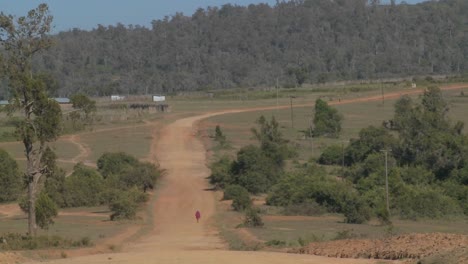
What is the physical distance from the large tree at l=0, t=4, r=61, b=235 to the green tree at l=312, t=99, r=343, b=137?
48.7 metres

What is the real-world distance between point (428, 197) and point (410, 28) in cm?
13704

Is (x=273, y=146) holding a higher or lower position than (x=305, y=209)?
higher

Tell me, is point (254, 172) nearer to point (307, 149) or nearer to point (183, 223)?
point (183, 223)

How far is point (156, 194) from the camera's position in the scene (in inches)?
2090

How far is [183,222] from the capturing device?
42.2 m

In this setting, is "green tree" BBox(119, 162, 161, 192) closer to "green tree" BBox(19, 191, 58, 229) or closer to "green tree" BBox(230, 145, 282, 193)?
"green tree" BBox(230, 145, 282, 193)

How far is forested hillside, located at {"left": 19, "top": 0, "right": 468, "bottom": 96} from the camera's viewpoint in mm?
156125

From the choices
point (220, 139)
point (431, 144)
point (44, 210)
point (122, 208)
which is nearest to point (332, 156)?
point (431, 144)

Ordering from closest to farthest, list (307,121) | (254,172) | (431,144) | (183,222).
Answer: (183,222), (254,172), (431,144), (307,121)

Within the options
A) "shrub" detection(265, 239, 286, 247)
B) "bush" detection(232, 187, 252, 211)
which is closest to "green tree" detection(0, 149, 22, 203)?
"bush" detection(232, 187, 252, 211)

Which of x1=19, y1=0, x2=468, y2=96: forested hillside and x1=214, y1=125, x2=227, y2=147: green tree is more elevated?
x1=19, y1=0, x2=468, y2=96: forested hillside

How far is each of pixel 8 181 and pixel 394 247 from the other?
3158 cm

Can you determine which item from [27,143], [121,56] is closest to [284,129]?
[27,143]

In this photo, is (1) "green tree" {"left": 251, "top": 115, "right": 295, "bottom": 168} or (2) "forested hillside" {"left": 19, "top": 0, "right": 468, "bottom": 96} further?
(2) "forested hillside" {"left": 19, "top": 0, "right": 468, "bottom": 96}
